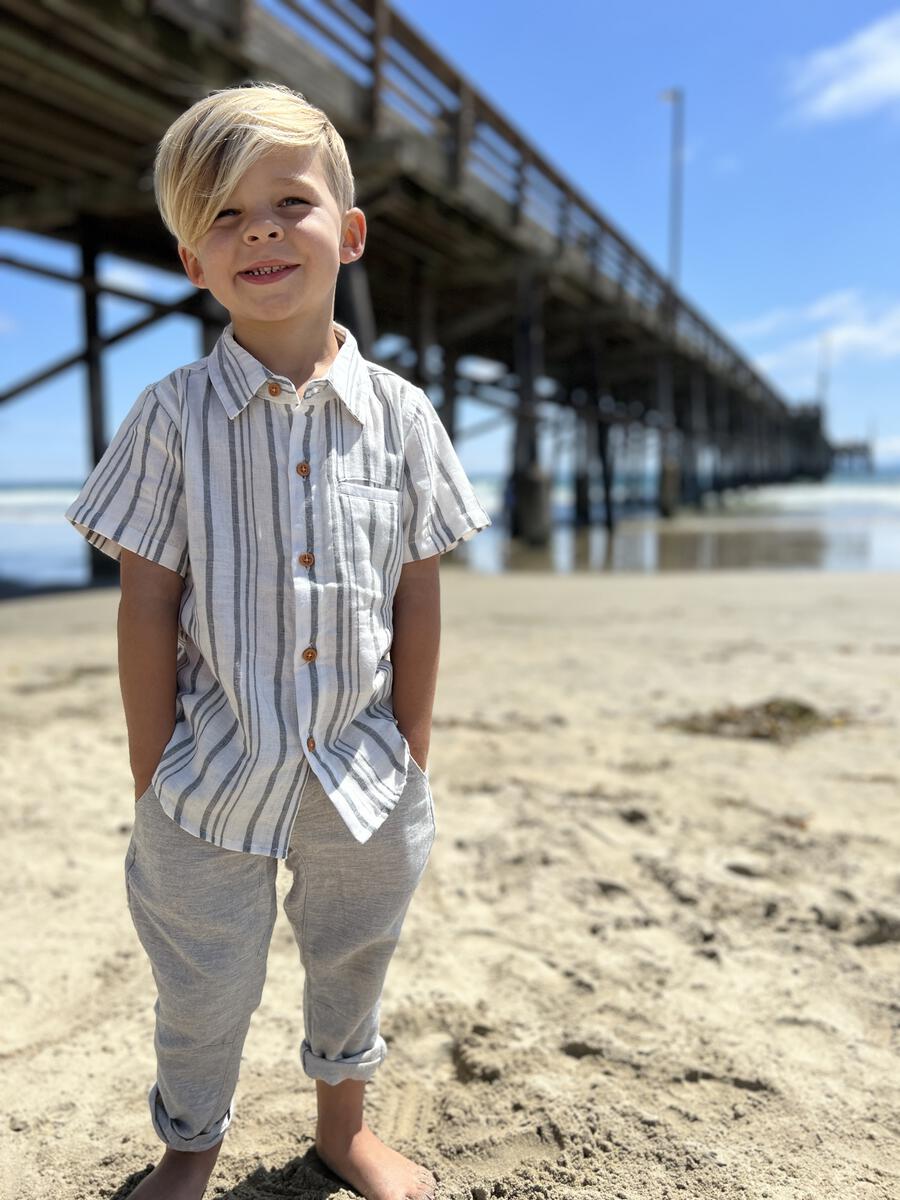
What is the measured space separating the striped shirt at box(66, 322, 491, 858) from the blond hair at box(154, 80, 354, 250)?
17 cm

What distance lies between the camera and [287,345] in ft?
4.01

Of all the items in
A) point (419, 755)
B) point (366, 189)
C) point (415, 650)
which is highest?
point (366, 189)

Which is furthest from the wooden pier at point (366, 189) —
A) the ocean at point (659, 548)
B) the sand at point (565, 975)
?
the sand at point (565, 975)

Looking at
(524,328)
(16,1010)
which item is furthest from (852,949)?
(524,328)

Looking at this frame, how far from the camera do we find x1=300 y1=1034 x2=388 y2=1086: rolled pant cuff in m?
1.33

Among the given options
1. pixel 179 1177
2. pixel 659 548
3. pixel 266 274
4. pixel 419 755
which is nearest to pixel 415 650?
pixel 419 755

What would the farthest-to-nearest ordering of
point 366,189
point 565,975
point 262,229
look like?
point 366,189 → point 565,975 → point 262,229

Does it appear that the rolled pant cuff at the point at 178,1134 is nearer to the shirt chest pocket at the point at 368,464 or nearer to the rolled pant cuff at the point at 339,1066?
the rolled pant cuff at the point at 339,1066

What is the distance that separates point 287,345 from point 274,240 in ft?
0.45

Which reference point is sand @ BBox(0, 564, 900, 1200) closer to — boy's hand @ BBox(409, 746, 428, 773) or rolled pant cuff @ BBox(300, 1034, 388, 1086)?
rolled pant cuff @ BBox(300, 1034, 388, 1086)

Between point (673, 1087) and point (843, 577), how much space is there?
24.6 ft

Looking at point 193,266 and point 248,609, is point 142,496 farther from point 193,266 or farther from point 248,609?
point 193,266

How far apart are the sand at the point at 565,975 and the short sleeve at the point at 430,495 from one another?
98 centimetres

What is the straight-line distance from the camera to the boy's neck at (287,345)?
47.8 inches
